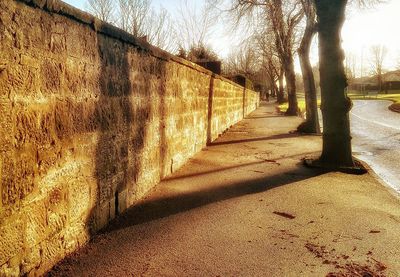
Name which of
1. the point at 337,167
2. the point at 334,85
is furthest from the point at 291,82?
the point at 337,167

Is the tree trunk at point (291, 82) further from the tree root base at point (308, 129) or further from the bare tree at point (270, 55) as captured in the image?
the tree root base at point (308, 129)

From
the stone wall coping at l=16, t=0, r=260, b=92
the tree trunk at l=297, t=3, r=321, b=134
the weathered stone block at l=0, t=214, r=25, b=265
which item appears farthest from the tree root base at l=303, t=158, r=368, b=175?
the tree trunk at l=297, t=3, r=321, b=134

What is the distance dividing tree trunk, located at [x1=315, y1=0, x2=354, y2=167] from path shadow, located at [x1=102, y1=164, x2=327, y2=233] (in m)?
0.79

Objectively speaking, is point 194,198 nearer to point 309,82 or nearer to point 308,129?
point 308,129

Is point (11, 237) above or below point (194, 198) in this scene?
above

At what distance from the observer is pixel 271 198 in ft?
13.7

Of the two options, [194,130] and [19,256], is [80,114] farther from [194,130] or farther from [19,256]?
[194,130]

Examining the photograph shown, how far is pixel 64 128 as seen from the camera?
2.39m

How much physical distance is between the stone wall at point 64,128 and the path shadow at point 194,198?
144mm

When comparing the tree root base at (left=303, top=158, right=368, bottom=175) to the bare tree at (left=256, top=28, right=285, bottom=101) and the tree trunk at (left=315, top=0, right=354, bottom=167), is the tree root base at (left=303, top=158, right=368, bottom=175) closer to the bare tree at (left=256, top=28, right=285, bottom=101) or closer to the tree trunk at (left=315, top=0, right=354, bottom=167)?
the tree trunk at (left=315, top=0, right=354, bottom=167)

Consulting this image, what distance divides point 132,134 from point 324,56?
169 inches

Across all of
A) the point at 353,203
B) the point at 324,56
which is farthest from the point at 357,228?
the point at 324,56

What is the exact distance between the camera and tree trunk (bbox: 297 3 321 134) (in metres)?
12.5

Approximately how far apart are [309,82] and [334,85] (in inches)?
287
